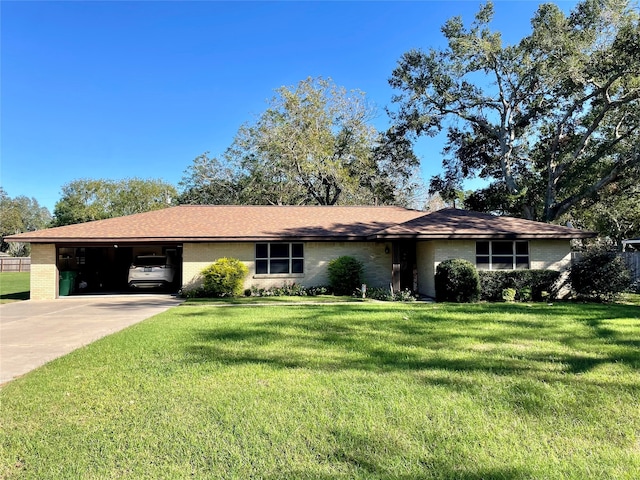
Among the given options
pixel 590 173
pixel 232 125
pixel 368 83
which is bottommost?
pixel 590 173

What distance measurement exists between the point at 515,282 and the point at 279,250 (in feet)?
31.0

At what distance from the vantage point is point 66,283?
17.3m

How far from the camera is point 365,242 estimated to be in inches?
706

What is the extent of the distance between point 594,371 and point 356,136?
2872 cm

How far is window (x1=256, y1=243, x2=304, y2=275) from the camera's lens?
1755 centimetres

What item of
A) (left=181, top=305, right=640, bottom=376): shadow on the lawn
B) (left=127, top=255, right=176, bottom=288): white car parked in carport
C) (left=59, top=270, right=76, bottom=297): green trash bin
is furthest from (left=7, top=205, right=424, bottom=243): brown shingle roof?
(left=181, top=305, right=640, bottom=376): shadow on the lawn

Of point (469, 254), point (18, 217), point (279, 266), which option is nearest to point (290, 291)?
point (279, 266)

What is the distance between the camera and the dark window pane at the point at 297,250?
58.2 ft

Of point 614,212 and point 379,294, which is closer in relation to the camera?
point 379,294

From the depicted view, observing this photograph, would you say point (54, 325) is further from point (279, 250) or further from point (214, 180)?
point (214, 180)

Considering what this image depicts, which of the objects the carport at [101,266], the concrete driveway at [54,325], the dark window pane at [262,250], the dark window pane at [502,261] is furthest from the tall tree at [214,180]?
the dark window pane at [502,261]

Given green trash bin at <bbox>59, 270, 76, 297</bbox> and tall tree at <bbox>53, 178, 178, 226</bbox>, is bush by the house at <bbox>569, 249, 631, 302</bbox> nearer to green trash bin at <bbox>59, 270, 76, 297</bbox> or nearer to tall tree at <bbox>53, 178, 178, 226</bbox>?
green trash bin at <bbox>59, 270, 76, 297</bbox>

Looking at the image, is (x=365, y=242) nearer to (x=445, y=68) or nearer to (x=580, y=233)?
(x=580, y=233)

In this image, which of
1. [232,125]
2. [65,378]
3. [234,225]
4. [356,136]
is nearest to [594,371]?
[65,378]
